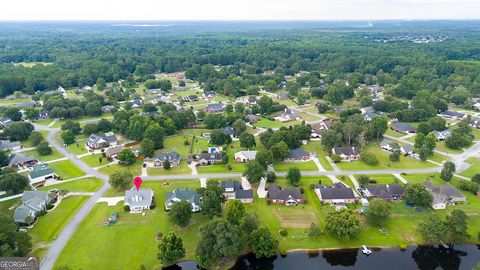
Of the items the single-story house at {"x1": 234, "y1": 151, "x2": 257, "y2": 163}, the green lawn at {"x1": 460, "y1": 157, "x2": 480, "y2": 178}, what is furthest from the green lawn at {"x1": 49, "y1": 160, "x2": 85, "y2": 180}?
the green lawn at {"x1": 460, "y1": 157, "x2": 480, "y2": 178}

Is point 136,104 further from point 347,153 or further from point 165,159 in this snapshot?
point 347,153

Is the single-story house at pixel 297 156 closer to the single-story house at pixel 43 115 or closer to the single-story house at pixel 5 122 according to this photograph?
the single-story house at pixel 5 122

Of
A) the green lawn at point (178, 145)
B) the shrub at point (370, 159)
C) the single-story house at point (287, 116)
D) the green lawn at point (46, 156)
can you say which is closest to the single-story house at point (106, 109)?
the green lawn at point (46, 156)

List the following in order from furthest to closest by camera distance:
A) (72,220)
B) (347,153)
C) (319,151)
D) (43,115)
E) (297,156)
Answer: (43,115)
(319,151)
(347,153)
(297,156)
(72,220)

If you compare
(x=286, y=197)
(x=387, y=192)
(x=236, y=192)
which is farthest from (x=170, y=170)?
(x=387, y=192)

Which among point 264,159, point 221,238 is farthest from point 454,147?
point 221,238

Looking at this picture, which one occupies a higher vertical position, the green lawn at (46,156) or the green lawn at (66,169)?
the green lawn at (66,169)
